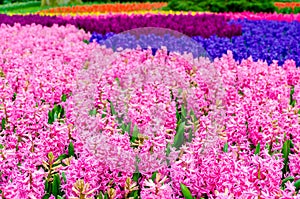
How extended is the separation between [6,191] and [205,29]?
1126cm

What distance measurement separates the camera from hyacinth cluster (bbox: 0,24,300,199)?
3283mm

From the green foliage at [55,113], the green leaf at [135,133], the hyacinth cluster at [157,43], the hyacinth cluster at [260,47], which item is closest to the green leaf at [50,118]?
the green foliage at [55,113]

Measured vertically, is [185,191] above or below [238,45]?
above

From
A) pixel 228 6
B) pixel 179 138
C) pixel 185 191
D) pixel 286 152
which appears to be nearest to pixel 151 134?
pixel 185 191

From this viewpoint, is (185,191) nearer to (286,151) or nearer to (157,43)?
(286,151)

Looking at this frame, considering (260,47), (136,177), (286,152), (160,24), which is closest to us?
(136,177)

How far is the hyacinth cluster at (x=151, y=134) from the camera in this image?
3.28 m

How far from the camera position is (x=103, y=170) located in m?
3.61

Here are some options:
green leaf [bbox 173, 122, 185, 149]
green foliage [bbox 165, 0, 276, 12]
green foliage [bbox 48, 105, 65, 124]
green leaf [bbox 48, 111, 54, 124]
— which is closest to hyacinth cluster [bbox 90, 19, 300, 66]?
green foliage [bbox 48, 105, 65, 124]

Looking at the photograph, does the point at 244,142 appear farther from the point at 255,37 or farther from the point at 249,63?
the point at 255,37

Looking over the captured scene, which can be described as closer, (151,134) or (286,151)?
(151,134)

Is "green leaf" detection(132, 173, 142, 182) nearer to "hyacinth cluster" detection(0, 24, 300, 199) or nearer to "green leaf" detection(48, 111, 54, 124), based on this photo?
"hyacinth cluster" detection(0, 24, 300, 199)

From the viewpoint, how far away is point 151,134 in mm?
3727

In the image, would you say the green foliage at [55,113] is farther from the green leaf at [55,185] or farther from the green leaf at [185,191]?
the green leaf at [185,191]
